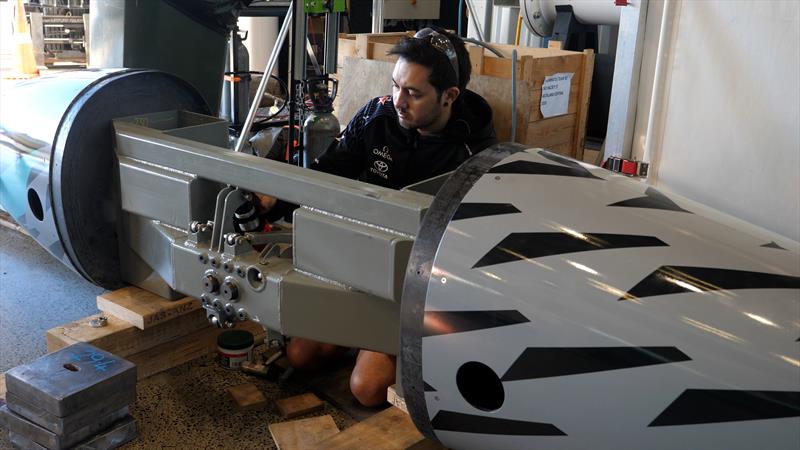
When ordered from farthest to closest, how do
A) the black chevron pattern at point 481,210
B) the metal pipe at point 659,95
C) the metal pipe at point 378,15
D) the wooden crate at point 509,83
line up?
the metal pipe at point 378,15
the wooden crate at point 509,83
the metal pipe at point 659,95
the black chevron pattern at point 481,210

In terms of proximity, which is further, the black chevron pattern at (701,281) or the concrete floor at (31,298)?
the concrete floor at (31,298)

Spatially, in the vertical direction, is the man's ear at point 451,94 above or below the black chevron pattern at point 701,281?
above

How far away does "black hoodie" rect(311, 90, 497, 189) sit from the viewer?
6.88ft

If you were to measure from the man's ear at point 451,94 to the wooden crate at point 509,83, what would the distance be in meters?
0.37

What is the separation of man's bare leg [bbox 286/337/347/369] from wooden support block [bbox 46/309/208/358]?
0.30 meters

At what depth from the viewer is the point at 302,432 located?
1902 mm

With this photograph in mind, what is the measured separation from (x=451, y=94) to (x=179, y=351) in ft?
3.56

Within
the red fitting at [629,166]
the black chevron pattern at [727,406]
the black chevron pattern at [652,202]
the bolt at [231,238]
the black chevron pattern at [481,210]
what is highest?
A: the black chevron pattern at [652,202]

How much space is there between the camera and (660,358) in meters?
1.08

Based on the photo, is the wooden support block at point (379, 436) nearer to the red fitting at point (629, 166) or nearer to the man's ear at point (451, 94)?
the man's ear at point (451, 94)

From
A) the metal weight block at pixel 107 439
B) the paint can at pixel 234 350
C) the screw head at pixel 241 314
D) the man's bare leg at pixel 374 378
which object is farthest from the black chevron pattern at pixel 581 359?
the paint can at pixel 234 350

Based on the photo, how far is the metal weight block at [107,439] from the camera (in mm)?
1830

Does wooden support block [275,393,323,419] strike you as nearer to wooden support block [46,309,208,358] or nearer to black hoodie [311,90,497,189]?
wooden support block [46,309,208,358]

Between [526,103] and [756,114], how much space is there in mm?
650
